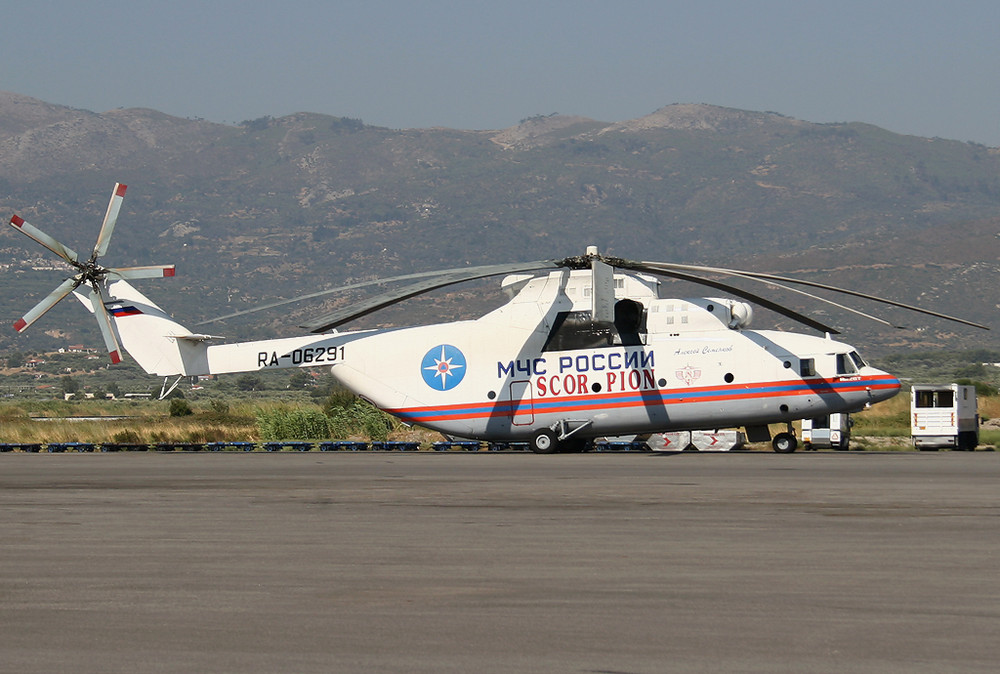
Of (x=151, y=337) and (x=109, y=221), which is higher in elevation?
(x=109, y=221)

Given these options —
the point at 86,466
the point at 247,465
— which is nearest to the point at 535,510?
the point at 247,465

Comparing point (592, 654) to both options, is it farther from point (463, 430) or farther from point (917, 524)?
point (463, 430)

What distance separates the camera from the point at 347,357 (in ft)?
110

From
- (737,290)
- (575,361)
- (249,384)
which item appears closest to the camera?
(737,290)

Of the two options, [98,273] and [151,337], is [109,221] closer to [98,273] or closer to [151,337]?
[98,273]

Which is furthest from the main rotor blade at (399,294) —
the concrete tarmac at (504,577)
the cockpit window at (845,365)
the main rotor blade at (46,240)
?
the main rotor blade at (46,240)

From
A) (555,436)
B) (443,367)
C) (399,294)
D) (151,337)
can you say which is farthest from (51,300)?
(555,436)

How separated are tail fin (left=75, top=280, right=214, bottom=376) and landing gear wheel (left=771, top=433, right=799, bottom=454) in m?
15.4

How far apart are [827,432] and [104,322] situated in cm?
1996

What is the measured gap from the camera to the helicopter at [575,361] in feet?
100.0

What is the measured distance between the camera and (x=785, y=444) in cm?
3170

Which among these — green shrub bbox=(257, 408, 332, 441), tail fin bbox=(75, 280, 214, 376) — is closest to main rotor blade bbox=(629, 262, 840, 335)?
tail fin bbox=(75, 280, 214, 376)

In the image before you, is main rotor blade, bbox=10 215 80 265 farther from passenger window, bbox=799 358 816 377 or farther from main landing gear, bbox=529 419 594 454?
passenger window, bbox=799 358 816 377

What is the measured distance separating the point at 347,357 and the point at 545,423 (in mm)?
5727
